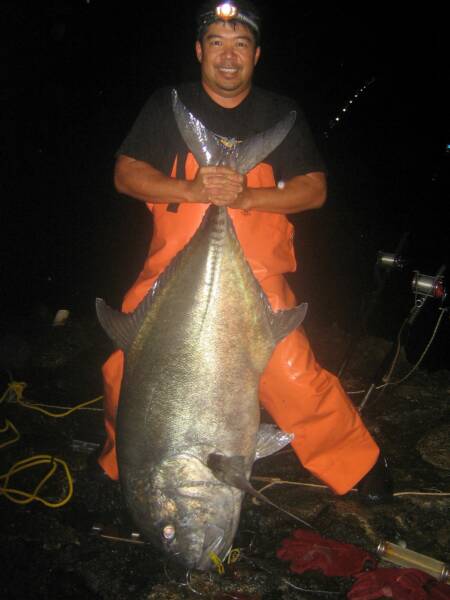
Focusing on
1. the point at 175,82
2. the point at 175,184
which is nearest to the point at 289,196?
the point at 175,184

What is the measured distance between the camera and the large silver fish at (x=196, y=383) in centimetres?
195

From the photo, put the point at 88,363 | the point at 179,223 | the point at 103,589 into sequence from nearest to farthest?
1. the point at 103,589
2. the point at 179,223
3. the point at 88,363

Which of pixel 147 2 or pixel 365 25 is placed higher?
pixel 365 25

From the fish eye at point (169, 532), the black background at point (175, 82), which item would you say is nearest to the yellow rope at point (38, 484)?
the fish eye at point (169, 532)

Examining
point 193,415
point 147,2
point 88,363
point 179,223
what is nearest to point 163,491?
point 193,415

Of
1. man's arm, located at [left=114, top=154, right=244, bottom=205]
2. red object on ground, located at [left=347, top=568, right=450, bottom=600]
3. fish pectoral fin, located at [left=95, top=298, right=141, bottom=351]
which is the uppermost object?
man's arm, located at [left=114, top=154, right=244, bottom=205]

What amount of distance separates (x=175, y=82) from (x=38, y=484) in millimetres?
13907

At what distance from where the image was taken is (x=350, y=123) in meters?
16.4

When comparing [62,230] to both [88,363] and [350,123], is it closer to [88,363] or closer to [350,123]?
[88,363]

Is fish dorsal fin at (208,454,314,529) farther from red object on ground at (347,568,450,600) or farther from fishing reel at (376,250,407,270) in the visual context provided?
fishing reel at (376,250,407,270)

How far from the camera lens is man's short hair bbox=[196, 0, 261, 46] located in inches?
91.4

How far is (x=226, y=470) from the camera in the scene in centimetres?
193

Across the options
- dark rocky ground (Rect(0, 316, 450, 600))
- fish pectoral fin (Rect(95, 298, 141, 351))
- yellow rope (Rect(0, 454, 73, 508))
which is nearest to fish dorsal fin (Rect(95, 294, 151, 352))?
fish pectoral fin (Rect(95, 298, 141, 351))

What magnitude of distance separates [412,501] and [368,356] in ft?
6.44
